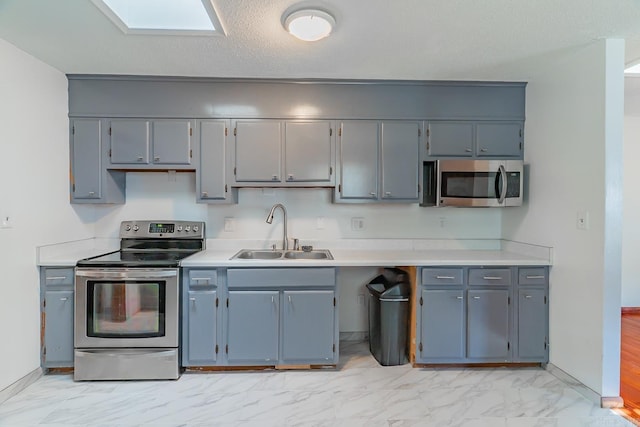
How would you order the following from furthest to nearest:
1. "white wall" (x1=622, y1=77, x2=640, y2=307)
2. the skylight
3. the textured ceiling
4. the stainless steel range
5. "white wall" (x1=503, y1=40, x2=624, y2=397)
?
"white wall" (x1=622, y1=77, x2=640, y2=307), the stainless steel range, "white wall" (x1=503, y1=40, x2=624, y2=397), the skylight, the textured ceiling

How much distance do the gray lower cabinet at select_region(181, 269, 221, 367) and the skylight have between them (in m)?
1.61

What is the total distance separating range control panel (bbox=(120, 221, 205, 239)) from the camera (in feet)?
10.00

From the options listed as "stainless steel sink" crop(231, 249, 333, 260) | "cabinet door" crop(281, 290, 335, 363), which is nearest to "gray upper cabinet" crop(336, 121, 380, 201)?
"stainless steel sink" crop(231, 249, 333, 260)

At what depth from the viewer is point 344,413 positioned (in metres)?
2.12

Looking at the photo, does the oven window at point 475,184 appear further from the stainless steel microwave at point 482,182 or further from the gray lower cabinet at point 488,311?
the gray lower cabinet at point 488,311

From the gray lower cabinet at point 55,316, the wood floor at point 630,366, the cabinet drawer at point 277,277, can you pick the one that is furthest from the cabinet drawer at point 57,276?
the wood floor at point 630,366

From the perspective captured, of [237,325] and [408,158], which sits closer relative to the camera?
[237,325]

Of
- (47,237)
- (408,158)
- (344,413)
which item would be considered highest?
(408,158)

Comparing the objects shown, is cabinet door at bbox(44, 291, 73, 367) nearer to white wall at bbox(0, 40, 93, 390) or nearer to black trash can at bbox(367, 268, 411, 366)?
white wall at bbox(0, 40, 93, 390)

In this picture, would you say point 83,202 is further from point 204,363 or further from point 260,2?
point 260,2

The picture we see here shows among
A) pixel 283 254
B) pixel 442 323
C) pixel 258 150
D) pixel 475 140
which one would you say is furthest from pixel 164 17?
pixel 442 323

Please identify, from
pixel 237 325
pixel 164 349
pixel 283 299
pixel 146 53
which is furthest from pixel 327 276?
pixel 146 53

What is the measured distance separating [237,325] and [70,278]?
1.29m

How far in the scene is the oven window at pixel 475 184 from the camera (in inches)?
110
